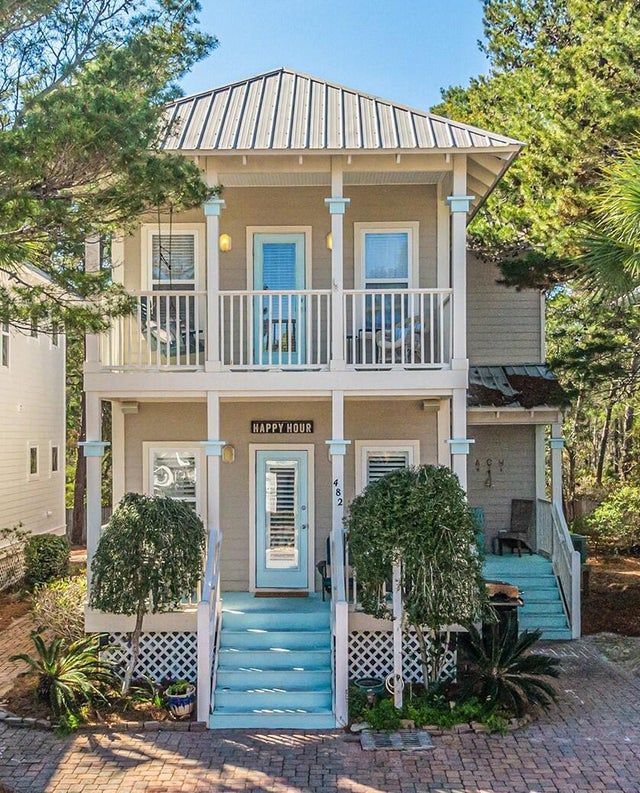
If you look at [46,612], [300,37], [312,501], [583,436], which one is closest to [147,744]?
[46,612]

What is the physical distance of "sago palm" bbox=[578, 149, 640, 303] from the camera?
8.88 metres

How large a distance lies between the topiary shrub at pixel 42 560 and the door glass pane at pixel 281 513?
6.21 meters

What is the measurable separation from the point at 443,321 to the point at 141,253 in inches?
195

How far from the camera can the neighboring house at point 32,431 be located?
17.1m

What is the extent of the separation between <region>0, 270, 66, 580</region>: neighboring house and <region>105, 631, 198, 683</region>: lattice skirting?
8.02 m

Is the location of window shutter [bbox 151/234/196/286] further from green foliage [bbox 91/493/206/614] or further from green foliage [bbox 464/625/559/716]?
green foliage [bbox 464/625/559/716]

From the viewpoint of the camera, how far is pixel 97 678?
29.3ft

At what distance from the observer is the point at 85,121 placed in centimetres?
687

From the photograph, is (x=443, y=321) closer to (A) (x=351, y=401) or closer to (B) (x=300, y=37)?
(A) (x=351, y=401)

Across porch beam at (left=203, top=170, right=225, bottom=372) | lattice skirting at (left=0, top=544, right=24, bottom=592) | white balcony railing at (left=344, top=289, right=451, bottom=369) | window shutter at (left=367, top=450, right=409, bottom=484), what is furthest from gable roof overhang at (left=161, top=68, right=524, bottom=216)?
lattice skirting at (left=0, top=544, right=24, bottom=592)

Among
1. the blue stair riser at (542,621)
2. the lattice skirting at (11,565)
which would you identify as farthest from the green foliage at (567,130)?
the lattice skirting at (11,565)

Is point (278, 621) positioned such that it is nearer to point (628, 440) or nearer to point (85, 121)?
point (85, 121)

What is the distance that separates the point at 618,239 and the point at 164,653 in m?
8.01

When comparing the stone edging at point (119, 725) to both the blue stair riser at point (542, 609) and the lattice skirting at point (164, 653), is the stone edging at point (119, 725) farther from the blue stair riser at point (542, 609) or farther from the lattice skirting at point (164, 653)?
the blue stair riser at point (542, 609)
